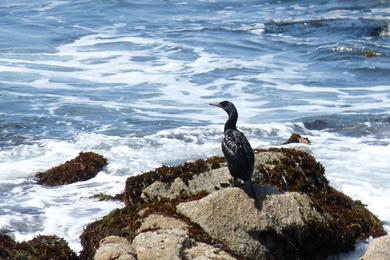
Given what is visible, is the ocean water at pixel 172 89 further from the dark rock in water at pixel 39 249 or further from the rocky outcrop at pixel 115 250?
the rocky outcrop at pixel 115 250

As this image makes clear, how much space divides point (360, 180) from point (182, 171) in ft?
13.9

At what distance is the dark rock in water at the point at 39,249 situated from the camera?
25.5 feet

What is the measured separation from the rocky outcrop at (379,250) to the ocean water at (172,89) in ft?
2.99

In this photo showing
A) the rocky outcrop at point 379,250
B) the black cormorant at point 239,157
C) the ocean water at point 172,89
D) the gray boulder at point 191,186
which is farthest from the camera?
the ocean water at point 172,89

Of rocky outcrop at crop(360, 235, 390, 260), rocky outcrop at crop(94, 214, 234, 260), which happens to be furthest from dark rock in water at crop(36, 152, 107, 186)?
rocky outcrop at crop(360, 235, 390, 260)

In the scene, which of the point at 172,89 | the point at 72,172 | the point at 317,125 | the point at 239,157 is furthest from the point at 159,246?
the point at 172,89

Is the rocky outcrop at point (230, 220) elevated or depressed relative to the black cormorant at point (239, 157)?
depressed

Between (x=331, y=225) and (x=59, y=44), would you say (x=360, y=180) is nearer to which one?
(x=331, y=225)

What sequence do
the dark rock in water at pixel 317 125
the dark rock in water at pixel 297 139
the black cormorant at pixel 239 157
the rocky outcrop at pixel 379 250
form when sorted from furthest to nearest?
the dark rock in water at pixel 317 125 < the dark rock in water at pixel 297 139 < the black cormorant at pixel 239 157 < the rocky outcrop at pixel 379 250

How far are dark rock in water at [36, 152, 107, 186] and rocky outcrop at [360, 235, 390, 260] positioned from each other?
5.83 meters

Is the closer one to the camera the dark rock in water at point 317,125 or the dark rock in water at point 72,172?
the dark rock in water at point 72,172

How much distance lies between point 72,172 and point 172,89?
31.5 feet

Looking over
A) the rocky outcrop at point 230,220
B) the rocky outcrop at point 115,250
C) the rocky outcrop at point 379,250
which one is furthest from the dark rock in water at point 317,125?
the rocky outcrop at point 115,250

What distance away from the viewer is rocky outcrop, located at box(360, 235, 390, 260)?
24.7ft
